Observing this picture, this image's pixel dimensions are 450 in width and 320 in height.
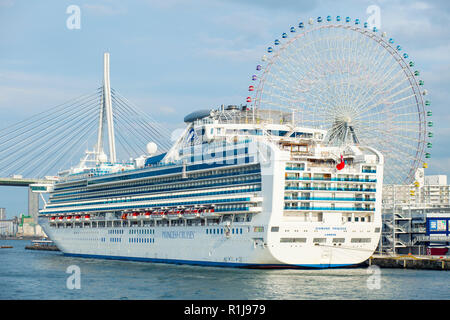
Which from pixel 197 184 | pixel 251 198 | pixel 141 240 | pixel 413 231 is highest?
pixel 197 184

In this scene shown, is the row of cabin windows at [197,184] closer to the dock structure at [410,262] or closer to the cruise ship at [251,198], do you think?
the cruise ship at [251,198]

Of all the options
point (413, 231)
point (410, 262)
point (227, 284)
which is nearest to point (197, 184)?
point (227, 284)

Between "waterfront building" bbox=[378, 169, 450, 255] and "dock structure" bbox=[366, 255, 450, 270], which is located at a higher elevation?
"waterfront building" bbox=[378, 169, 450, 255]

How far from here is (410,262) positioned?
176 feet

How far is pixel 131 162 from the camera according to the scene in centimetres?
7475

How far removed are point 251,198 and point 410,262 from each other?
14.3m

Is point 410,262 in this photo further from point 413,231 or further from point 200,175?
point 200,175

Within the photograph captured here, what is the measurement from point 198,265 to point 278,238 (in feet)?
30.3

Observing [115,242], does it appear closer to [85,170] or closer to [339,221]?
[85,170]

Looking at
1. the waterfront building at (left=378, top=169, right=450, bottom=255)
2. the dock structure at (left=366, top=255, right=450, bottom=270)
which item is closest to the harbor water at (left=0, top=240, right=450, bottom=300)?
the dock structure at (left=366, top=255, right=450, bottom=270)

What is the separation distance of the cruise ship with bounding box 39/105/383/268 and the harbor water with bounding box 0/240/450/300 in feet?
5.51

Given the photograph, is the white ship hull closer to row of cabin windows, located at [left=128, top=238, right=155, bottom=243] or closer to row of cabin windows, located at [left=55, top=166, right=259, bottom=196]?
row of cabin windows, located at [left=128, top=238, right=155, bottom=243]

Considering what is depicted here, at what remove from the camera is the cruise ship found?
47.6 metres
